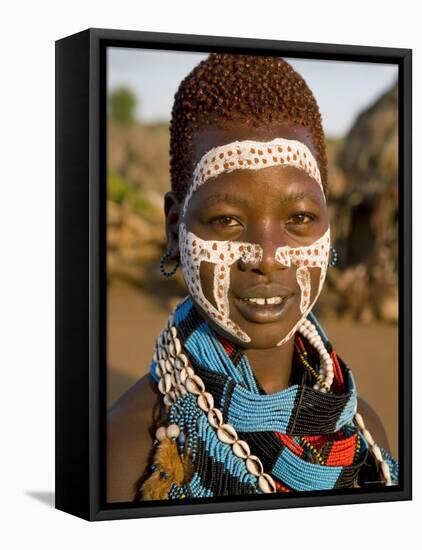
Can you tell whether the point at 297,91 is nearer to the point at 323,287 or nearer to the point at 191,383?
the point at 323,287

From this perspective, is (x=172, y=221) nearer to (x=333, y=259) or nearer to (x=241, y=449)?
(x=333, y=259)

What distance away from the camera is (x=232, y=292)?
756 cm

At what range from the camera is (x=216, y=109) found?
7.55m

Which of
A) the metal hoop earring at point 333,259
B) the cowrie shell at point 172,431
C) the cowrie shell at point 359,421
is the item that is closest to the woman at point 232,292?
the cowrie shell at point 172,431

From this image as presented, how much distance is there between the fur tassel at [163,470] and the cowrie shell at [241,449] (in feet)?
0.76

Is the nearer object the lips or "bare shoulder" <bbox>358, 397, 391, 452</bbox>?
the lips

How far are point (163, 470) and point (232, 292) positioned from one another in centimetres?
88

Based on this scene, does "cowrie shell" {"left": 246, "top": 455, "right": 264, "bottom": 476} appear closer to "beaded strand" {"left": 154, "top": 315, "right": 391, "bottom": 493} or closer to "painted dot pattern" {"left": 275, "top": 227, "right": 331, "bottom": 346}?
"beaded strand" {"left": 154, "top": 315, "right": 391, "bottom": 493}

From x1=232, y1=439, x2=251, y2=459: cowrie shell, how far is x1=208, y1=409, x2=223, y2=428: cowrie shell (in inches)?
5.2

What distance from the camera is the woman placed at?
7516 mm

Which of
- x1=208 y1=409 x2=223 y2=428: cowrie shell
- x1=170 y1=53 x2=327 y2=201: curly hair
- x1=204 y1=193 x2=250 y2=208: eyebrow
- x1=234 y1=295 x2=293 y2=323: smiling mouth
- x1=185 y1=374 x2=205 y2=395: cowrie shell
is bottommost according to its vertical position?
x1=208 y1=409 x2=223 y2=428: cowrie shell

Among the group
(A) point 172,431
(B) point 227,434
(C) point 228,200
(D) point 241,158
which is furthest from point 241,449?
(D) point 241,158

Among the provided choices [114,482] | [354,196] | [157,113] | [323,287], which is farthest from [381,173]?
[114,482]

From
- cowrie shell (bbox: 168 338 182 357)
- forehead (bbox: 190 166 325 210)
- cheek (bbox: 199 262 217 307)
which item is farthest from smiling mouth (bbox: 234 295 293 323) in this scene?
forehead (bbox: 190 166 325 210)
